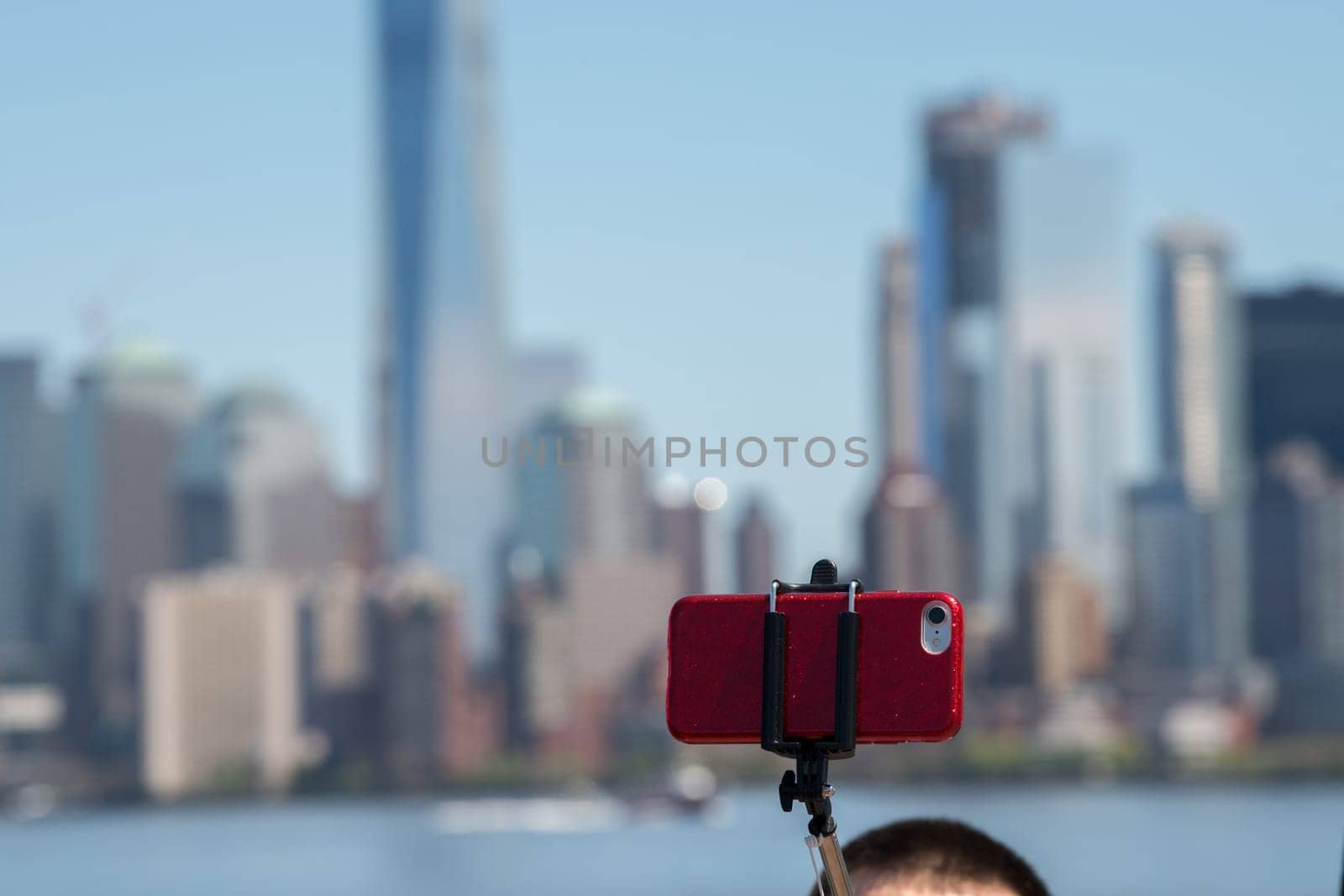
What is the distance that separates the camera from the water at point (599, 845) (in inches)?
2384

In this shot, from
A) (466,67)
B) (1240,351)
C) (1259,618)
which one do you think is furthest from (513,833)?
(466,67)

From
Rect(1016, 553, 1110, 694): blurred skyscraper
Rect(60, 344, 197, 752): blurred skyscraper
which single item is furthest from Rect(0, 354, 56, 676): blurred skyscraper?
Rect(1016, 553, 1110, 694): blurred skyscraper

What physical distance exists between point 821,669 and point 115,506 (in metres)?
122

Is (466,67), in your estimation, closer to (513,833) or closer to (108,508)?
(108,508)

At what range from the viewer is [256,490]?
121m

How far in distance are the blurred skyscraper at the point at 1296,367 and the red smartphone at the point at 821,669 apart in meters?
122

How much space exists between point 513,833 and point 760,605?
9167 centimetres

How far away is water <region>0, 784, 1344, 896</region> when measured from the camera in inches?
2384

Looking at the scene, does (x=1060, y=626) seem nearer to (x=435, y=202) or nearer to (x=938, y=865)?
(x=435, y=202)

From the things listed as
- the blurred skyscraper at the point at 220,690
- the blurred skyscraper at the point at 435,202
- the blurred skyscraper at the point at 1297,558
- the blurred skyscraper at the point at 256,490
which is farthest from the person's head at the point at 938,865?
the blurred skyscraper at the point at 435,202

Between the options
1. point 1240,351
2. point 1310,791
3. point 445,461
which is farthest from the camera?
point 1240,351

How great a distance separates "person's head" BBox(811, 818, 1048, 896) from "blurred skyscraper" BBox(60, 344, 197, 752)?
10920cm

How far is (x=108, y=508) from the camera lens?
12175 cm

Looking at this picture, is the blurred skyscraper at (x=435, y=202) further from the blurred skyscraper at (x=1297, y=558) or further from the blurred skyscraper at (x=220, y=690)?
the blurred skyscraper at (x=1297, y=558)
